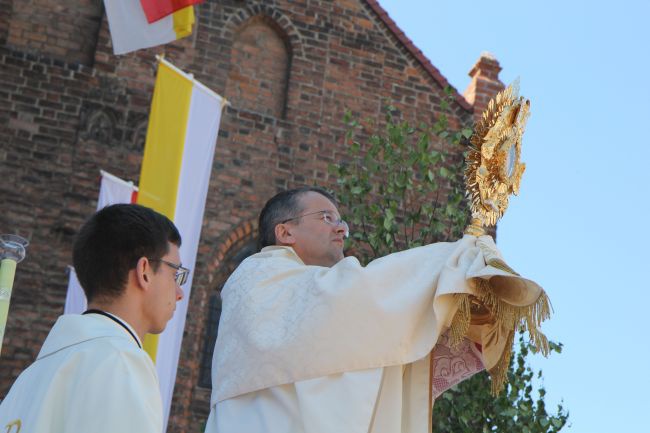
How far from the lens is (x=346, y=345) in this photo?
457cm

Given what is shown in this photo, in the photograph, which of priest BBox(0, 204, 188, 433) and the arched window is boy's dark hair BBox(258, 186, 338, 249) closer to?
priest BBox(0, 204, 188, 433)

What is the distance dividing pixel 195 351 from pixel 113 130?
8.22 ft

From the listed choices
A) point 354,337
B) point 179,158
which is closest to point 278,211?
point 354,337

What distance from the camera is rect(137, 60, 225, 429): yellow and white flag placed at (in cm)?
1028

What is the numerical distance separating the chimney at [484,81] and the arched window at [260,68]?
2267 millimetres

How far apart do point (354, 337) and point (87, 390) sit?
158 cm

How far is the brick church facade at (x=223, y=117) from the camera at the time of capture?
11.8 m

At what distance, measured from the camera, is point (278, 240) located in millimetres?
5273

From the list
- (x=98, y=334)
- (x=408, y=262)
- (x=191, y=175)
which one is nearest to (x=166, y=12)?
(x=191, y=175)

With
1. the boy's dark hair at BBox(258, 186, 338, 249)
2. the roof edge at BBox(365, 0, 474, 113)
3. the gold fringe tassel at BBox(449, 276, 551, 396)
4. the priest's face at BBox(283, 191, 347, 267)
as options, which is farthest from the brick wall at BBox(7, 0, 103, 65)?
the gold fringe tassel at BBox(449, 276, 551, 396)

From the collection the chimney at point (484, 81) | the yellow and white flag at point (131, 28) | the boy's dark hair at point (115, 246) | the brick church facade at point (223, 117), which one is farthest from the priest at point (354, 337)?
the chimney at point (484, 81)

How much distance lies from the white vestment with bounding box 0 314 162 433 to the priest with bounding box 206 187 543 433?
50.9 inches

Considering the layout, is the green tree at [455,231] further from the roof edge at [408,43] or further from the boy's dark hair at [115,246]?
the boy's dark hair at [115,246]

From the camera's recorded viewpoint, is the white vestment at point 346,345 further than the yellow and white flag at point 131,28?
No
